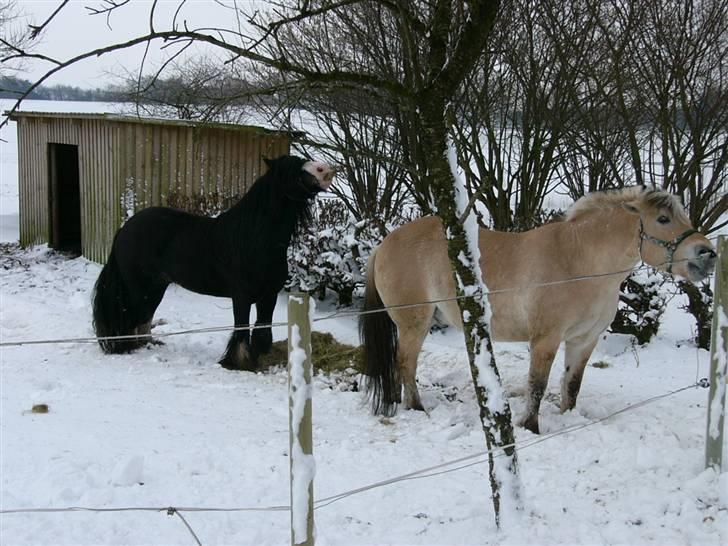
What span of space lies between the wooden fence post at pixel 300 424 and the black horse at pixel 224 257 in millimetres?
3650

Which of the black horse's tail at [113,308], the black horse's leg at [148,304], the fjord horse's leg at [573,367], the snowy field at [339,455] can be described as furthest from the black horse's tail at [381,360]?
the black horse's tail at [113,308]

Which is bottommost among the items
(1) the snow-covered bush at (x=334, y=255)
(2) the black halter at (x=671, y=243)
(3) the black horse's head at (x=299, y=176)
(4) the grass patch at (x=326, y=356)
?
(4) the grass patch at (x=326, y=356)

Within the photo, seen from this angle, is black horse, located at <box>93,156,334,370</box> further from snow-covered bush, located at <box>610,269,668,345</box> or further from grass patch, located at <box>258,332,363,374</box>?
snow-covered bush, located at <box>610,269,668,345</box>

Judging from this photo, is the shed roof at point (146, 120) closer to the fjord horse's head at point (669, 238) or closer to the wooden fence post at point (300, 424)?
the fjord horse's head at point (669, 238)

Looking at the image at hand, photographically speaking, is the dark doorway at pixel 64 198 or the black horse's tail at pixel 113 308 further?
the dark doorway at pixel 64 198

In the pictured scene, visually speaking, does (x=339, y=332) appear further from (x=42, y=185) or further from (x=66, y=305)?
(x=42, y=185)

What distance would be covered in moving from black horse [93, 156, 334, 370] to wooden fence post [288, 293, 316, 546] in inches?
144

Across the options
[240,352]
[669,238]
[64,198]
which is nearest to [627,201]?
[669,238]

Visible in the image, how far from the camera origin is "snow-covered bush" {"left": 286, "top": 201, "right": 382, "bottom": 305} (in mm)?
7598

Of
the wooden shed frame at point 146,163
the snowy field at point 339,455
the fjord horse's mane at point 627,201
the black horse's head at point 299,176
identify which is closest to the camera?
the snowy field at point 339,455

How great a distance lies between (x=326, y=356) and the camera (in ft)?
20.2

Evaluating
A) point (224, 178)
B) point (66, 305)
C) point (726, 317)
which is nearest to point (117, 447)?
point (726, 317)

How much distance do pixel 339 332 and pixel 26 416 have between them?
3440 mm

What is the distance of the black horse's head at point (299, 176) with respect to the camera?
5840mm
